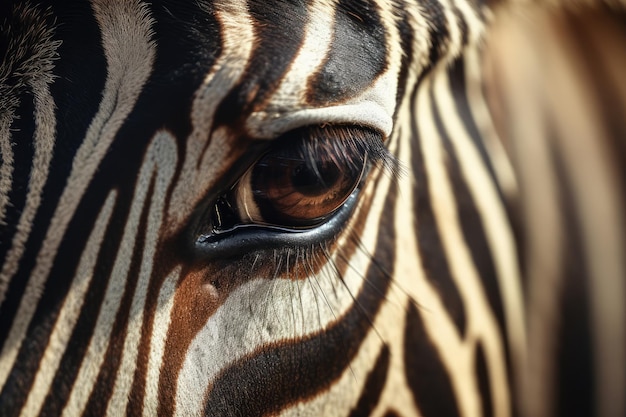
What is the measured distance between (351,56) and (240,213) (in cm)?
31

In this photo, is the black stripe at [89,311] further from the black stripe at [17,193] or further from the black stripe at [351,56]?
the black stripe at [351,56]

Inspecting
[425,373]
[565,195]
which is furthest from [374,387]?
[565,195]

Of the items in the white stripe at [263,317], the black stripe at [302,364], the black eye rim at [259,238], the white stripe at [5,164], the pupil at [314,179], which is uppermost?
the pupil at [314,179]

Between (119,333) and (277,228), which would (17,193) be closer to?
(119,333)

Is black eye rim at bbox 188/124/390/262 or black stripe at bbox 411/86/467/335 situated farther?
black stripe at bbox 411/86/467/335

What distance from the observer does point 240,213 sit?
3.27ft

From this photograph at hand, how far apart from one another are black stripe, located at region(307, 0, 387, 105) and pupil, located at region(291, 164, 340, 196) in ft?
0.37

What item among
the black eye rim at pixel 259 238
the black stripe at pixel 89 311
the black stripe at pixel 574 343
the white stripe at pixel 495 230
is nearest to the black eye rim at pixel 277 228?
the black eye rim at pixel 259 238

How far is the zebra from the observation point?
896 mm

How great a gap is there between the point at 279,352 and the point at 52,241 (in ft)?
1.30

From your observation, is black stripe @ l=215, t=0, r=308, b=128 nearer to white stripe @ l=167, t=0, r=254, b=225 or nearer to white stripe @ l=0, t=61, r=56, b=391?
white stripe @ l=167, t=0, r=254, b=225

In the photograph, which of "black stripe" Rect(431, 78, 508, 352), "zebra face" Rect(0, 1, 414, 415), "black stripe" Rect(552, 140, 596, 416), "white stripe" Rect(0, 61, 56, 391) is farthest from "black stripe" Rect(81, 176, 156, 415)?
"black stripe" Rect(552, 140, 596, 416)

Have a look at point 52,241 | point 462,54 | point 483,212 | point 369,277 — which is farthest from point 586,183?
point 52,241

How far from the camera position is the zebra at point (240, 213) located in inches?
35.3
